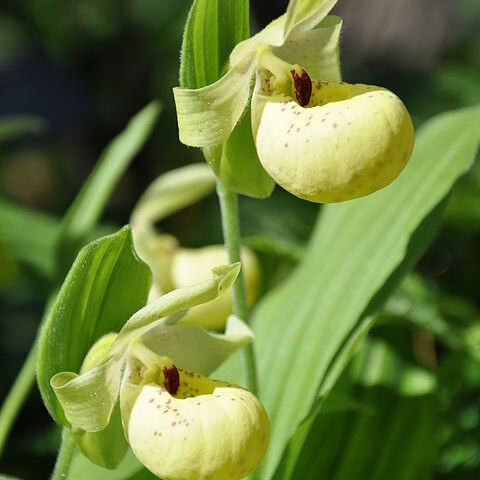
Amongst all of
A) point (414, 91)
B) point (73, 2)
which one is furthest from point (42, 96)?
point (414, 91)

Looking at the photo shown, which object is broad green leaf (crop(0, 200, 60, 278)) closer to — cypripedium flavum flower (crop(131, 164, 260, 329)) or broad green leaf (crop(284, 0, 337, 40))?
cypripedium flavum flower (crop(131, 164, 260, 329))

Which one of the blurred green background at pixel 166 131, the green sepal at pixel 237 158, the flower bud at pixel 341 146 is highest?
the flower bud at pixel 341 146

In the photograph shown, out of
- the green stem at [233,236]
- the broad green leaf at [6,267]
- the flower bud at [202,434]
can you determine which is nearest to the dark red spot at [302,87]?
the green stem at [233,236]

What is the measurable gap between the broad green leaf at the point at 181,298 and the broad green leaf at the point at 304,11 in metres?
0.20

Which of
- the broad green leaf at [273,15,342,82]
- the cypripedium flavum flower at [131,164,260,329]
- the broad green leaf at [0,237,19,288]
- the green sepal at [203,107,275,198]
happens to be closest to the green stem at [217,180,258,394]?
the green sepal at [203,107,275,198]

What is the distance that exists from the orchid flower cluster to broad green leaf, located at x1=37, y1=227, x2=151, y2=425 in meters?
0.02

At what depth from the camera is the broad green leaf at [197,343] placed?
725 millimetres

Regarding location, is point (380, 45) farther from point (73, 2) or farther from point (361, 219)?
point (361, 219)

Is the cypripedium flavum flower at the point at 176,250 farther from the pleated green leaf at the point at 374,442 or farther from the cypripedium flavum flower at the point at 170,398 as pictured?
the cypripedium flavum flower at the point at 170,398

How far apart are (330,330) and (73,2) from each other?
8.46ft

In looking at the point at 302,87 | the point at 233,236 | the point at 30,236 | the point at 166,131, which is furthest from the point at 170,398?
the point at 166,131

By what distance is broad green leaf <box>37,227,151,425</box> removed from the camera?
65cm

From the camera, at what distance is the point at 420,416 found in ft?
3.27

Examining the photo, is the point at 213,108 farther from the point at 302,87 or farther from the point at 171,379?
the point at 171,379
